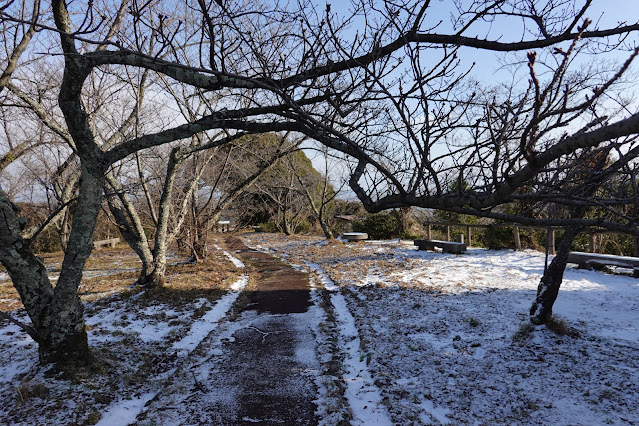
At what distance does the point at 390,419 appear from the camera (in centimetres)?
324

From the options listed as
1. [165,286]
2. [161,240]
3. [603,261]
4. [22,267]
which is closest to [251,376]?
[22,267]

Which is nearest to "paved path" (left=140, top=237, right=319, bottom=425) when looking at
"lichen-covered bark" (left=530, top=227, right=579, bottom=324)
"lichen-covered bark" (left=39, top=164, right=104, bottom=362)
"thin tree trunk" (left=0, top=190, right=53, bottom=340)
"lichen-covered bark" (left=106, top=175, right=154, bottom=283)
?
"lichen-covered bark" (left=39, top=164, right=104, bottom=362)

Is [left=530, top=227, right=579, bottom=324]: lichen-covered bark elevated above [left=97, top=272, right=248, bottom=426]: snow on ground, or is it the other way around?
[left=530, top=227, right=579, bottom=324]: lichen-covered bark

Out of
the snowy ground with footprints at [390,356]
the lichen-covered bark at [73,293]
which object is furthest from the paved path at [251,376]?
the lichen-covered bark at [73,293]

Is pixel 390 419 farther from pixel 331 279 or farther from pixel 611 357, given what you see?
pixel 331 279

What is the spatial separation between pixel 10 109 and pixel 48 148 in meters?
1.90

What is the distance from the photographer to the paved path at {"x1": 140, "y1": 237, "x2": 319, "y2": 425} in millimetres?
3268

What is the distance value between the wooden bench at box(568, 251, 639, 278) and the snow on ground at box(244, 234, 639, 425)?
297 mm

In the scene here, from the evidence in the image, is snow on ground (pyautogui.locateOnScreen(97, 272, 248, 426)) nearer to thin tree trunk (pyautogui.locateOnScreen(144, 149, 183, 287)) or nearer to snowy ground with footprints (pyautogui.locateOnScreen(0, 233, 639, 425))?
snowy ground with footprints (pyautogui.locateOnScreen(0, 233, 639, 425))

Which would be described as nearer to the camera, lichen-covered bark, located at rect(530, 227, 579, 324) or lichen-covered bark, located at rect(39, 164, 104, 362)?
lichen-covered bark, located at rect(39, 164, 104, 362)

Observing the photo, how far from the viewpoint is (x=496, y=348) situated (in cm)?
456

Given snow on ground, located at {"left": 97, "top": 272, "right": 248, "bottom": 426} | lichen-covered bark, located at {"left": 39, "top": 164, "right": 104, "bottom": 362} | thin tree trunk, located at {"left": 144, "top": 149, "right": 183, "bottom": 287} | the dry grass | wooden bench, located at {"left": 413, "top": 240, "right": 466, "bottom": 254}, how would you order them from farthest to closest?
wooden bench, located at {"left": 413, "top": 240, "right": 466, "bottom": 254} < thin tree trunk, located at {"left": 144, "top": 149, "right": 183, "bottom": 287} < the dry grass < lichen-covered bark, located at {"left": 39, "top": 164, "right": 104, "bottom": 362} < snow on ground, located at {"left": 97, "top": 272, "right": 248, "bottom": 426}

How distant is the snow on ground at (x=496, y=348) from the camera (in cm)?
336

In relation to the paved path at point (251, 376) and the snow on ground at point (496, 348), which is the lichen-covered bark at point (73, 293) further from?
the snow on ground at point (496, 348)
